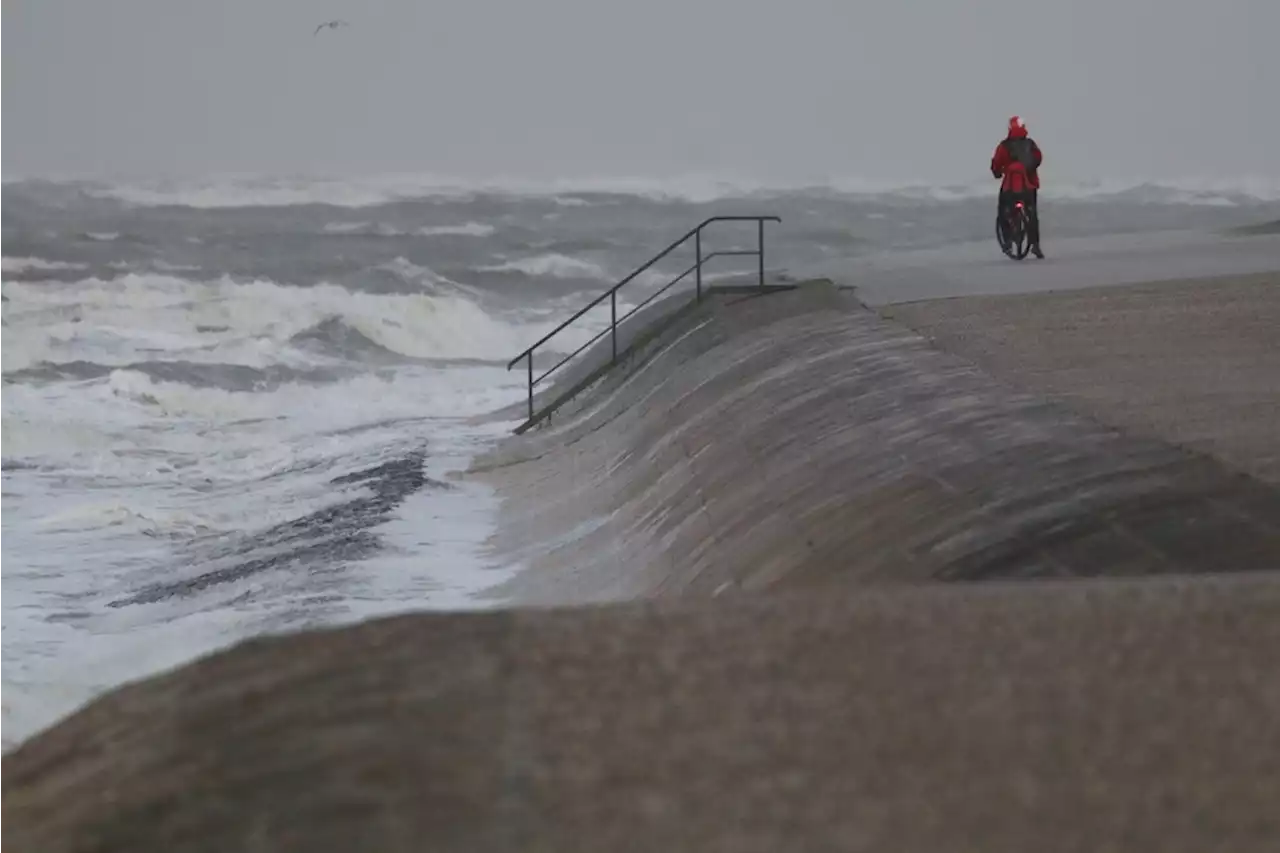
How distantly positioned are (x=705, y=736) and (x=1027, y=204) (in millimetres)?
9521

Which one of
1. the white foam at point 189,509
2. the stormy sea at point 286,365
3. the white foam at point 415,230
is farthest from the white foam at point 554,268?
the white foam at point 189,509

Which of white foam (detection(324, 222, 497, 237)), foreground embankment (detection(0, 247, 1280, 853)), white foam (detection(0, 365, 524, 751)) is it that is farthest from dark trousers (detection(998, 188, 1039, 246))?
white foam (detection(324, 222, 497, 237))

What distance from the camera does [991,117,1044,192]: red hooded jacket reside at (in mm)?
11055

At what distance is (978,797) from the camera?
8.00ft

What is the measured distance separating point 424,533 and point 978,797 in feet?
23.1

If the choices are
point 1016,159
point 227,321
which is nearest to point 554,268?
point 227,321

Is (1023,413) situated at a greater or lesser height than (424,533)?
greater

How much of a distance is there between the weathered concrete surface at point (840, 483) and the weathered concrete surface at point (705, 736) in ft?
4.94

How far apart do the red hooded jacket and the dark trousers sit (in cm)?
18

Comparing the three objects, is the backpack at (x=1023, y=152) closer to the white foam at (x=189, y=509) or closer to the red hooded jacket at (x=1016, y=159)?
the red hooded jacket at (x=1016, y=159)

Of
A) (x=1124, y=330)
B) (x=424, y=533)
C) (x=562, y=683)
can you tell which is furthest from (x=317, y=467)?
(x=562, y=683)

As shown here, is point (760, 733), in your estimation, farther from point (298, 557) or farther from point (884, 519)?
point (298, 557)

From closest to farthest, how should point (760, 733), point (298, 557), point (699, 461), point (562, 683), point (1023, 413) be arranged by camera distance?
point (760, 733)
point (562, 683)
point (1023, 413)
point (699, 461)
point (298, 557)

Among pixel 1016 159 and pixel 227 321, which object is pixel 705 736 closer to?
pixel 1016 159
